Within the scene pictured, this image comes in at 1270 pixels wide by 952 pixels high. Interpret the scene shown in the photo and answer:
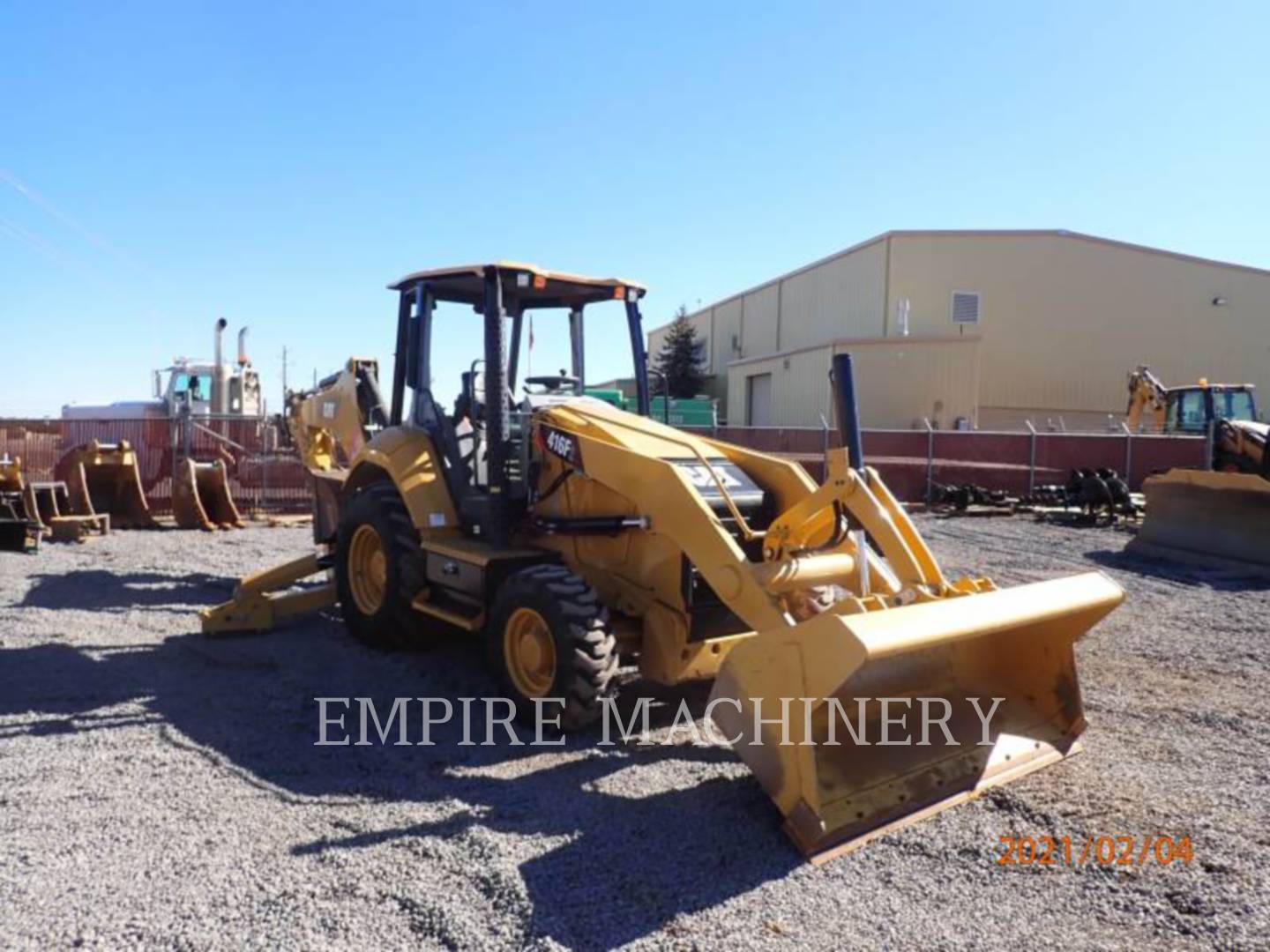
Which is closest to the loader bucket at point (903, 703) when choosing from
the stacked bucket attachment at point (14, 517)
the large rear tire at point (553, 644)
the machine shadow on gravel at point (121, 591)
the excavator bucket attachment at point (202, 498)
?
the large rear tire at point (553, 644)

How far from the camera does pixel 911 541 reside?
14.9ft

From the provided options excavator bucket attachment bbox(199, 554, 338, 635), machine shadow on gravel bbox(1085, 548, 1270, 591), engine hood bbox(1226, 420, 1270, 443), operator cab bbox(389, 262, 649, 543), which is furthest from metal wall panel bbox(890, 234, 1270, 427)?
excavator bucket attachment bbox(199, 554, 338, 635)

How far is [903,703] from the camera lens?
424 centimetres

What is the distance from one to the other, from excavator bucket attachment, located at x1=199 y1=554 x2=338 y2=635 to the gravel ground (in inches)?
32.1

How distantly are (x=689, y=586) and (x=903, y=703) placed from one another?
4.11 feet

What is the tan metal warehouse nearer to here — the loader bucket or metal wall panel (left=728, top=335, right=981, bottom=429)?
metal wall panel (left=728, top=335, right=981, bottom=429)

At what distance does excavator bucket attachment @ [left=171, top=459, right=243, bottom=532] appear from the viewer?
42.0 ft

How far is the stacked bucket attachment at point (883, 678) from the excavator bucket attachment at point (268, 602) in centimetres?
405

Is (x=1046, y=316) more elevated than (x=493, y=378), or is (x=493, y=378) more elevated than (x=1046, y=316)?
(x=1046, y=316)

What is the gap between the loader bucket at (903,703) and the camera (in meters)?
3.51

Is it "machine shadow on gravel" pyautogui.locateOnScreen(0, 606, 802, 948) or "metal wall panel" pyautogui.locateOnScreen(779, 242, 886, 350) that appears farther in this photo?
"metal wall panel" pyautogui.locateOnScreen(779, 242, 886, 350)

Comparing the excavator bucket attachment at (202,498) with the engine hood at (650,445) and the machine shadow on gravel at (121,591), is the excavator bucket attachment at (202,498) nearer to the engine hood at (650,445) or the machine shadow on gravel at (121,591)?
the machine shadow on gravel at (121,591)

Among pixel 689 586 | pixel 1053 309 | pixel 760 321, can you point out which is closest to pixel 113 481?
pixel 689 586
